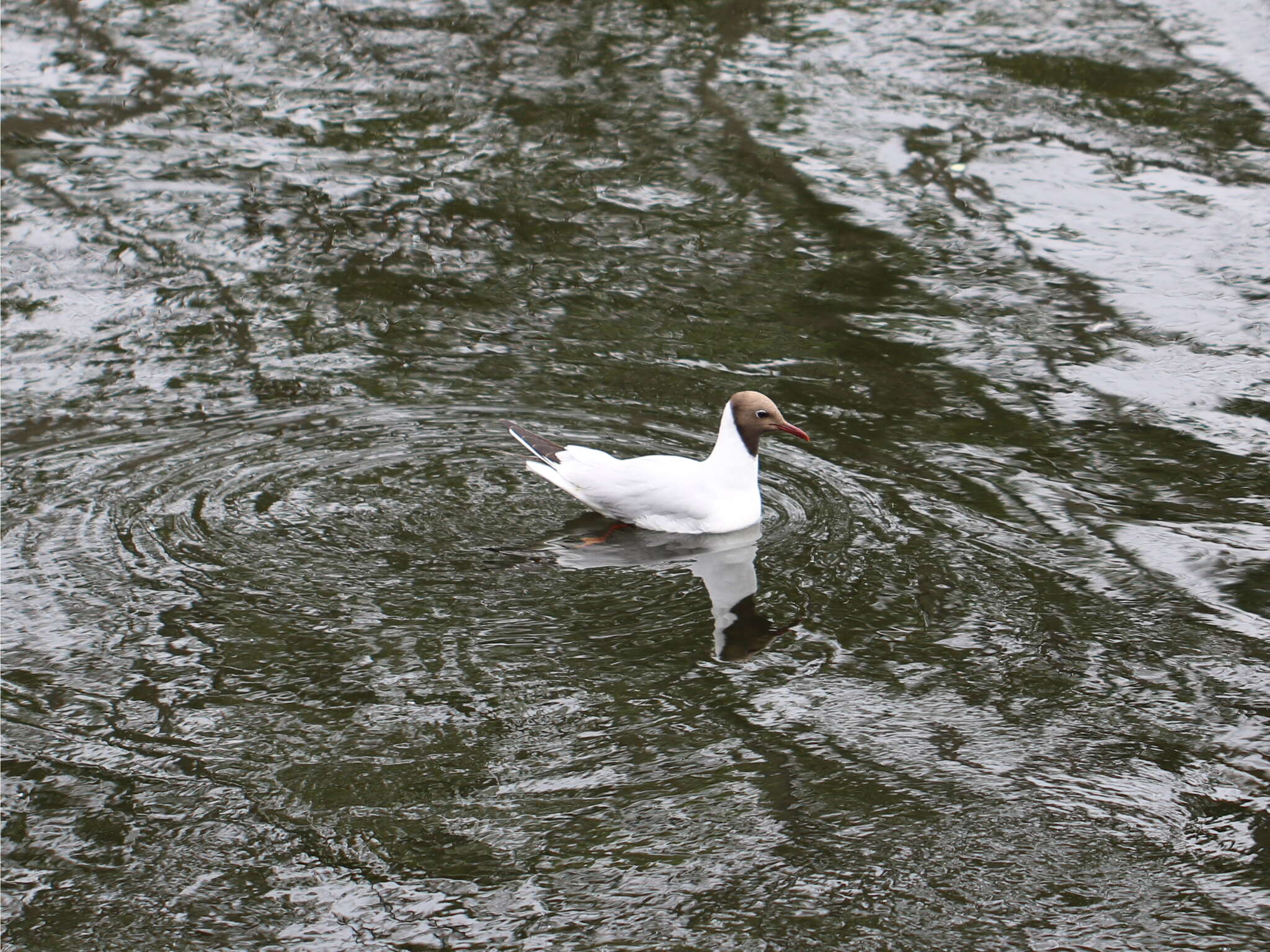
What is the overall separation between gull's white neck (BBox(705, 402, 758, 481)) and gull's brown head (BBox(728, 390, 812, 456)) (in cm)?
2

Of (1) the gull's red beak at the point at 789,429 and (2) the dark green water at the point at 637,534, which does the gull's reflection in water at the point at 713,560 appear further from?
(1) the gull's red beak at the point at 789,429

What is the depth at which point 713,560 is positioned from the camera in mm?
6758

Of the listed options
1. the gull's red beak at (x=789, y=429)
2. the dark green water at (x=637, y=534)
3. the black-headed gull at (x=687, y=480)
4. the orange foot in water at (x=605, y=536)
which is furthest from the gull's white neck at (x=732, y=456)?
the orange foot in water at (x=605, y=536)

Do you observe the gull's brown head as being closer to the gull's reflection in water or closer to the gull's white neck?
the gull's white neck

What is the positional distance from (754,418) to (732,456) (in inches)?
8.0

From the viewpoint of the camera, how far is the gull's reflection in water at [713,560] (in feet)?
20.2

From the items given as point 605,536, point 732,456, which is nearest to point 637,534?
point 605,536

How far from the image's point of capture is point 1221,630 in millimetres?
6043

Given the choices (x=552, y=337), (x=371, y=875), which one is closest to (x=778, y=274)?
(x=552, y=337)

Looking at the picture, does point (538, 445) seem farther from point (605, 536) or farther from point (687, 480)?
point (687, 480)

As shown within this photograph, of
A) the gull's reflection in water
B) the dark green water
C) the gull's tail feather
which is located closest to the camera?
the dark green water

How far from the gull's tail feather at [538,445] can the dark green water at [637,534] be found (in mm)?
188

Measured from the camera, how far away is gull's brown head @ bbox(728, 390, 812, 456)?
6.98 m

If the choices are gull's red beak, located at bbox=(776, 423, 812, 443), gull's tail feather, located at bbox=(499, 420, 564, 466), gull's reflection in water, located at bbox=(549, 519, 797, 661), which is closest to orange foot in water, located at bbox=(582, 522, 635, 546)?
gull's reflection in water, located at bbox=(549, 519, 797, 661)
